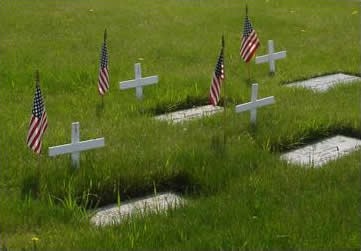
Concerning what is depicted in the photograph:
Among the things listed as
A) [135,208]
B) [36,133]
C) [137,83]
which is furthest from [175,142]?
[137,83]

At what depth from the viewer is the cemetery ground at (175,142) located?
4.77 meters

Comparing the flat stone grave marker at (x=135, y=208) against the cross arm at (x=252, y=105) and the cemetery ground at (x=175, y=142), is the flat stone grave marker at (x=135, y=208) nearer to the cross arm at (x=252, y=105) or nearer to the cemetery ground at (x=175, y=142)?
the cemetery ground at (x=175, y=142)

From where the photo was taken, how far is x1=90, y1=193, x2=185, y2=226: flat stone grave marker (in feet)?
16.9

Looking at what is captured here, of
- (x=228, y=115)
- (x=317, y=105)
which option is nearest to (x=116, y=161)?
(x=228, y=115)

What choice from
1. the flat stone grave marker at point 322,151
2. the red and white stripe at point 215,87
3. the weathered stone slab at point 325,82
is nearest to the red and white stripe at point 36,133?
the red and white stripe at point 215,87

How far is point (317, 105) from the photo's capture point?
8.06 metres

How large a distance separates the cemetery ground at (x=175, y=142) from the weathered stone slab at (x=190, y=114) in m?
0.18

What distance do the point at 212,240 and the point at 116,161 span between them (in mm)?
1694

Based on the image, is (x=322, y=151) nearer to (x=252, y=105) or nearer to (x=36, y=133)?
(x=252, y=105)

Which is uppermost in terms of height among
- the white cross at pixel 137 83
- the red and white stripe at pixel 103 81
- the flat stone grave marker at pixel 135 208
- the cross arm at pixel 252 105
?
the red and white stripe at pixel 103 81

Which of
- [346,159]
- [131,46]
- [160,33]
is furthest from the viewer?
[160,33]

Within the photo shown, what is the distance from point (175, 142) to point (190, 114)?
4.81 ft

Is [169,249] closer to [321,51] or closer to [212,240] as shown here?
[212,240]

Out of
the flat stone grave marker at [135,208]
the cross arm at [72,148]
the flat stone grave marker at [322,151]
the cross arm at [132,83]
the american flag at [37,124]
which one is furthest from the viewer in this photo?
the cross arm at [132,83]
